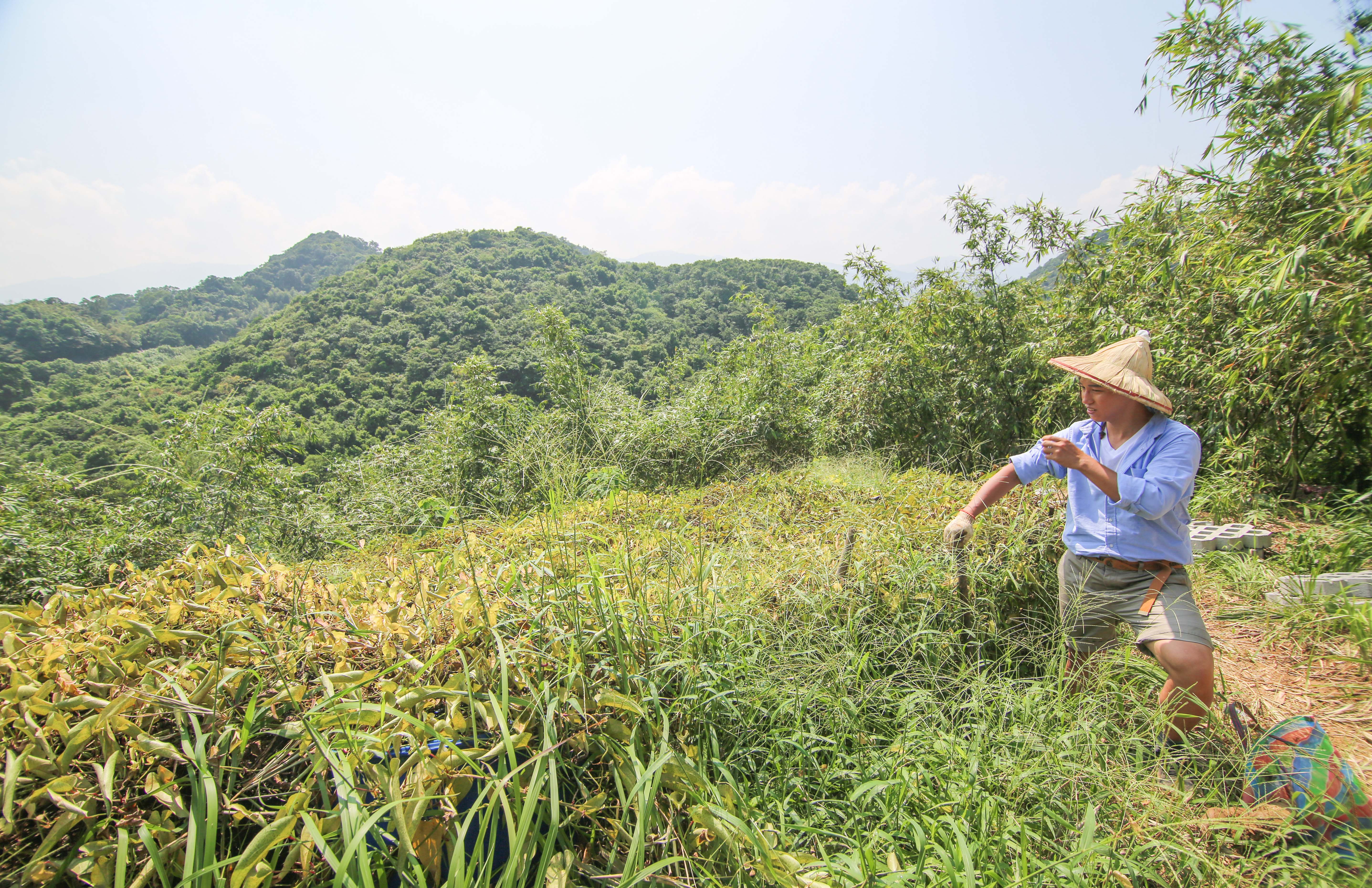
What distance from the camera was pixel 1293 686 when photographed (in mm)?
2236

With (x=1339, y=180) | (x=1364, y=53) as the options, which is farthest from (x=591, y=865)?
(x=1364, y=53)

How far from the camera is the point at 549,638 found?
1.38 metres

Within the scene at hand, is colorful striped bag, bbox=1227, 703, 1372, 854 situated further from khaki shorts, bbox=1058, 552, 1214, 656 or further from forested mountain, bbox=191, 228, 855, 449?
forested mountain, bbox=191, 228, 855, 449

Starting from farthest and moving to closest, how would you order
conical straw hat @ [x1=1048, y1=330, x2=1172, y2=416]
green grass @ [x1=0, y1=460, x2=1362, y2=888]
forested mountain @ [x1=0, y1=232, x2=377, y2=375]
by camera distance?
forested mountain @ [x1=0, y1=232, x2=377, y2=375] < conical straw hat @ [x1=1048, y1=330, x2=1172, y2=416] < green grass @ [x1=0, y1=460, x2=1362, y2=888]

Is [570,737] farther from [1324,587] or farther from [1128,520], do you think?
[1324,587]

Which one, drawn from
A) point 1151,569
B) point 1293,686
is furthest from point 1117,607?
point 1293,686

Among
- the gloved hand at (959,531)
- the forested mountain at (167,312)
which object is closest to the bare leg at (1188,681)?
the gloved hand at (959,531)

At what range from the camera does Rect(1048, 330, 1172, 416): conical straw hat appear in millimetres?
1921

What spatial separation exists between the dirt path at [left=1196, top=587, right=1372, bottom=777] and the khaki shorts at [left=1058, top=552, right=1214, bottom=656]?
0.21 meters

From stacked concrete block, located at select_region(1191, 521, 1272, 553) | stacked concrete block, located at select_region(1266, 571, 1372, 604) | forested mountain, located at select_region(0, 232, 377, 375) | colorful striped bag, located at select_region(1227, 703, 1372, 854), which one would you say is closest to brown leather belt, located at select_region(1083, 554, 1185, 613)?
colorful striped bag, located at select_region(1227, 703, 1372, 854)

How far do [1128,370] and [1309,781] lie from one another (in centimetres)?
128

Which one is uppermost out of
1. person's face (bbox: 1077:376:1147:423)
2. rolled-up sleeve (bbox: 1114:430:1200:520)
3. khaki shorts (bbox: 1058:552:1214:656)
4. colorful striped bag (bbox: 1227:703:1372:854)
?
person's face (bbox: 1077:376:1147:423)

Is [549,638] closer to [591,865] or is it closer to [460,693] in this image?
[460,693]

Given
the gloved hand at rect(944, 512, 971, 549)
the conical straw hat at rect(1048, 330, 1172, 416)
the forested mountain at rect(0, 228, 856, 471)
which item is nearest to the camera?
the conical straw hat at rect(1048, 330, 1172, 416)
